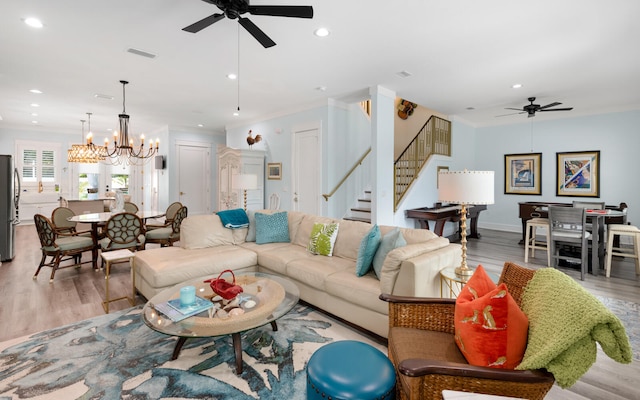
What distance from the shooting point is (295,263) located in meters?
3.29

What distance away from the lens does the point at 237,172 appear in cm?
681

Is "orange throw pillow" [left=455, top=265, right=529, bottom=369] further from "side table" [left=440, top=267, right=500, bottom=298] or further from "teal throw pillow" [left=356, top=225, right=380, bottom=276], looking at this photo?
"teal throw pillow" [left=356, top=225, right=380, bottom=276]

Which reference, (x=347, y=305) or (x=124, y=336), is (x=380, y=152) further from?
(x=124, y=336)

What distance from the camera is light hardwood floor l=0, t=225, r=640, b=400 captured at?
2100 millimetres

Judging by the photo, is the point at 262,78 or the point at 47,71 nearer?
the point at 47,71

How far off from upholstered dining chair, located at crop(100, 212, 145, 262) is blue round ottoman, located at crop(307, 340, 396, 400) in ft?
12.1

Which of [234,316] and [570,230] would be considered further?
[570,230]

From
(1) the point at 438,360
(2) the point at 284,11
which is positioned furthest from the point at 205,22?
(1) the point at 438,360

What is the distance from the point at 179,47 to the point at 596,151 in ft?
27.4

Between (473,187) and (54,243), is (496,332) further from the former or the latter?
(54,243)

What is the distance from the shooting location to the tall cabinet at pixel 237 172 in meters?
6.81

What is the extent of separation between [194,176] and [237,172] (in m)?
2.99

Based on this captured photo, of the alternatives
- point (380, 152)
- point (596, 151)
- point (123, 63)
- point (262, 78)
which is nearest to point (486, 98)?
point (380, 152)

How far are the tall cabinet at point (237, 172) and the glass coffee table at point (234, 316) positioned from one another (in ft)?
14.1
